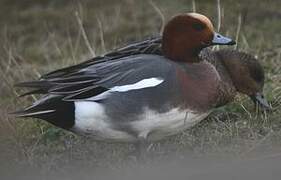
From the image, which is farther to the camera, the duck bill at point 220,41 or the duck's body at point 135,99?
the duck bill at point 220,41

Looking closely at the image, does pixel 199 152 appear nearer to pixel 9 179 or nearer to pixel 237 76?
pixel 237 76

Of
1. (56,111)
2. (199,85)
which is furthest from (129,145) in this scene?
(199,85)

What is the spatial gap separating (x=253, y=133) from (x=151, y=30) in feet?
9.83

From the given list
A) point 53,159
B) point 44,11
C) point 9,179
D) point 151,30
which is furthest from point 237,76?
point 44,11

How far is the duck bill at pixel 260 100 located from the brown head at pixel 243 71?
39 millimetres

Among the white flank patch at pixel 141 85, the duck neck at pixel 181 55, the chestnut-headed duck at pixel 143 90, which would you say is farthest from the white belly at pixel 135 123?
the duck neck at pixel 181 55

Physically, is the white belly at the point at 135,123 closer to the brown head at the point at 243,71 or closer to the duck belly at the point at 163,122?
the duck belly at the point at 163,122

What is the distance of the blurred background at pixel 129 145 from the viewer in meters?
3.89

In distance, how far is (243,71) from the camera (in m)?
4.79

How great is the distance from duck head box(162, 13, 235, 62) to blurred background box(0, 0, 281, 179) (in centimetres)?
52

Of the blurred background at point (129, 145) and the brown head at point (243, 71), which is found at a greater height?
the brown head at point (243, 71)

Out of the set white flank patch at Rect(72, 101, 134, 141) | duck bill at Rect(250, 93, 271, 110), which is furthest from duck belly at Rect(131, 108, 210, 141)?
duck bill at Rect(250, 93, 271, 110)

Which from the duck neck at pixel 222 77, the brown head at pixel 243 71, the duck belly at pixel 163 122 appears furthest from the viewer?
the brown head at pixel 243 71

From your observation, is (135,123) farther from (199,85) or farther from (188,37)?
(188,37)
